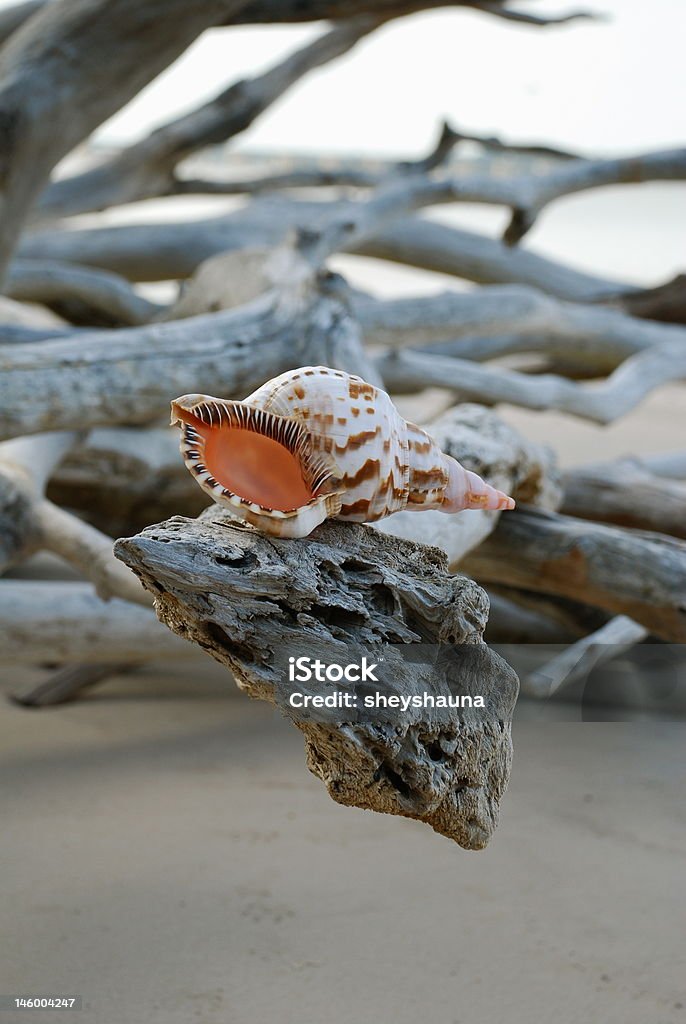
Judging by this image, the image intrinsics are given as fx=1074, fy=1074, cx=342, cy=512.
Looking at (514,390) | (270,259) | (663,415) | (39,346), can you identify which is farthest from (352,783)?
(663,415)

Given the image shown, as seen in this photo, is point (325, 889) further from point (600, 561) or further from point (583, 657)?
point (583, 657)

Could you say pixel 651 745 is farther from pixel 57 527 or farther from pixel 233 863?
pixel 57 527

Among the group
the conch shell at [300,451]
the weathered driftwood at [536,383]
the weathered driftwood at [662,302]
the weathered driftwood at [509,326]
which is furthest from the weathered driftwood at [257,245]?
the conch shell at [300,451]

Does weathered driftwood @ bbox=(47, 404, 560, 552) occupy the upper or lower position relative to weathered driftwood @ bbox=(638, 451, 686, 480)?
upper

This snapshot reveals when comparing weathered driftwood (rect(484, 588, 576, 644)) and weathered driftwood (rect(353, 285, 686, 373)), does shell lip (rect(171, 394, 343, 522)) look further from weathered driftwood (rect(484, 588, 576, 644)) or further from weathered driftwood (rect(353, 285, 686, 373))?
weathered driftwood (rect(353, 285, 686, 373))

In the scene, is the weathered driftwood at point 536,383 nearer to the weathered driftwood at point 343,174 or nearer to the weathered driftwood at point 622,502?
the weathered driftwood at point 622,502

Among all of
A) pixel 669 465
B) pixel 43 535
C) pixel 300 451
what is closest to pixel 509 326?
pixel 669 465

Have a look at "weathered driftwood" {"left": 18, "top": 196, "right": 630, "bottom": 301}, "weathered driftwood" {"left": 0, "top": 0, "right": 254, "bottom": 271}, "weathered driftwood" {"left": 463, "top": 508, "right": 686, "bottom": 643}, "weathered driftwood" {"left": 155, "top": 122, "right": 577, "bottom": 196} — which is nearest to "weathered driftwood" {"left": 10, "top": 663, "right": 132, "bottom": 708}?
"weathered driftwood" {"left": 463, "top": 508, "right": 686, "bottom": 643}
